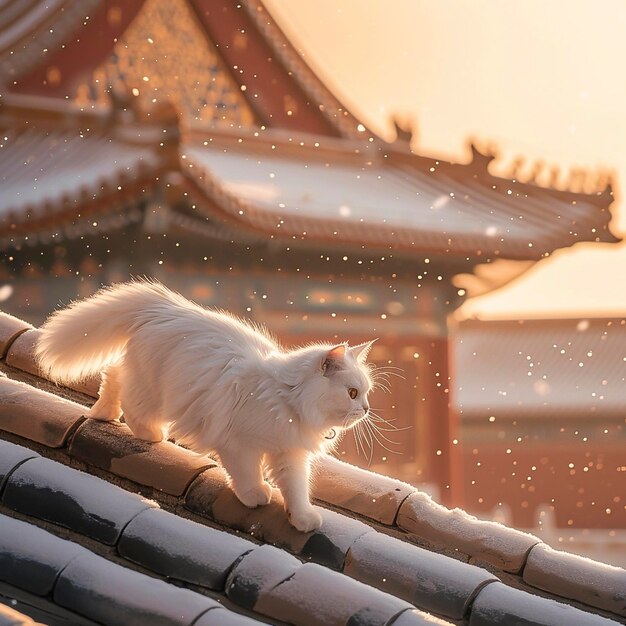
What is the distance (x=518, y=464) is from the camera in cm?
1353

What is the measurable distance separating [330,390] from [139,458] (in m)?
0.55

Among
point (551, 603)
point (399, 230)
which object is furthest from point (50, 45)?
point (551, 603)

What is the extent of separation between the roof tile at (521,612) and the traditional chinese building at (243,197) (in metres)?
6.05

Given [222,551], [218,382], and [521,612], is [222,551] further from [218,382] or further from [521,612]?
[521,612]

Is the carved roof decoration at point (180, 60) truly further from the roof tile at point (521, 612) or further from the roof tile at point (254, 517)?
the roof tile at point (521, 612)

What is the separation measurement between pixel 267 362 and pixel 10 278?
7.18 m

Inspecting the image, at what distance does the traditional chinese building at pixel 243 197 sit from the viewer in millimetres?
8633

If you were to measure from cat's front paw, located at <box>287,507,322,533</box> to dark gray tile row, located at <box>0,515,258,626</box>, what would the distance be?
566 millimetres

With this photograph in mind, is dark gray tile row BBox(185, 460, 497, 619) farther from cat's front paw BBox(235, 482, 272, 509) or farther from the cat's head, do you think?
the cat's head

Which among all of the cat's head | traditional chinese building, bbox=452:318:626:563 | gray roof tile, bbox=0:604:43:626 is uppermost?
traditional chinese building, bbox=452:318:626:563

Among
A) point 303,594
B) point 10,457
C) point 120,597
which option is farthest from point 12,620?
point 10,457

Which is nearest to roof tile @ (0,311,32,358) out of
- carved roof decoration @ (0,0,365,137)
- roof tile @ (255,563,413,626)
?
roof tile @ (255,563,413,626)

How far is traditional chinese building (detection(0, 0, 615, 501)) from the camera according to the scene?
8.63m

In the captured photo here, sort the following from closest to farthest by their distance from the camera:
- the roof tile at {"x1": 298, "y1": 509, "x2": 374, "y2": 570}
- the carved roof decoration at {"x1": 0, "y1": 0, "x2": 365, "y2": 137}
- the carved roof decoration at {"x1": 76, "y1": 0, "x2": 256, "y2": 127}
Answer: the roof tile at {"x1": 298, "y1": 509, "x2": 374, "y2": 570} < the carved roof decoration at {"x1": 0, "y1": 0, "x2": 365, "y2": 137} < the carved roof decoration at {"x1": 76, "y1": 0, "x2": 256, "y2": 127}
